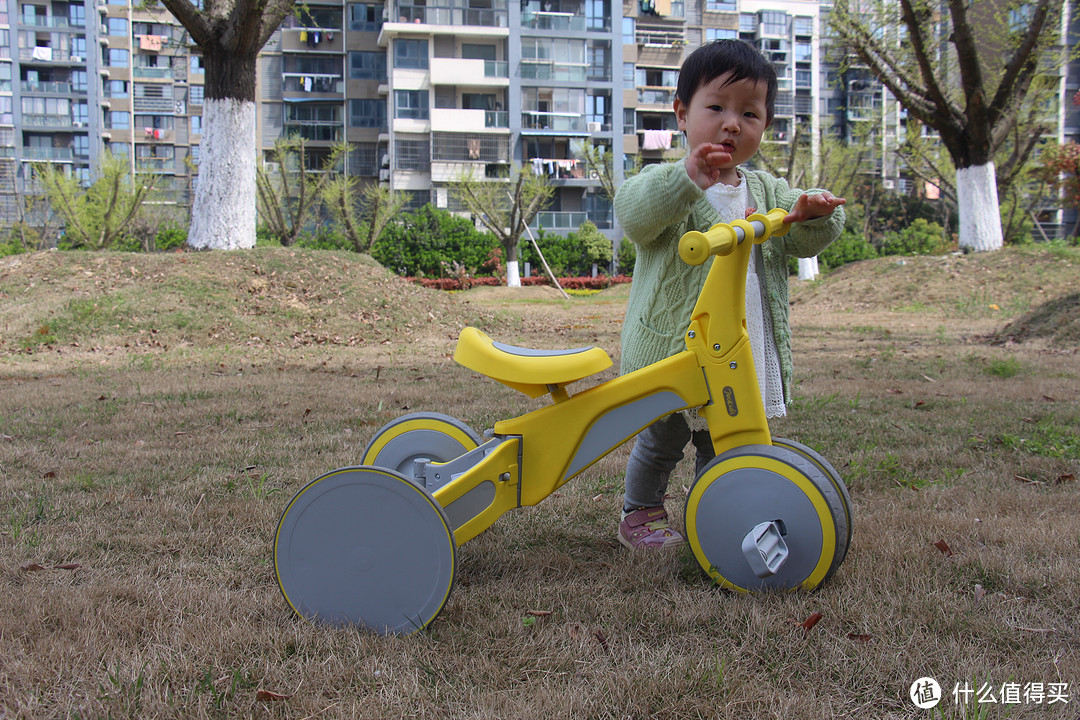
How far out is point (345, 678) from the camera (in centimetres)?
167

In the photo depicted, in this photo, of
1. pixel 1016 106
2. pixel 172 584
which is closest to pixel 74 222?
pixel 1016 106

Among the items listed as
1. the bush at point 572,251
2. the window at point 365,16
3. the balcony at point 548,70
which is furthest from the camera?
the window at point 365,16

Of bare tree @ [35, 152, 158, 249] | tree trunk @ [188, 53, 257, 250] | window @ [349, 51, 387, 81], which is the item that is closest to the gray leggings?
tree trunk @ [188, 53, 257, 250]

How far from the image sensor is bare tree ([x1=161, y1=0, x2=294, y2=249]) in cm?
976

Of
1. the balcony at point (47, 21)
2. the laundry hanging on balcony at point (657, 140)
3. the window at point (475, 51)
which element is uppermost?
the balcony at point (47, 21)

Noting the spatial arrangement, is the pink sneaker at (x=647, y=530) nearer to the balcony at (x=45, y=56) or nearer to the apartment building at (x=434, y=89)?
the apartment building at (x=434, y=89)

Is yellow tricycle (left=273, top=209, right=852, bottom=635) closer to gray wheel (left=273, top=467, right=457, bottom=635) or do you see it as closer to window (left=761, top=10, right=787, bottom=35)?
gray wheel (left=273, top=467, right=457, bottom=635)

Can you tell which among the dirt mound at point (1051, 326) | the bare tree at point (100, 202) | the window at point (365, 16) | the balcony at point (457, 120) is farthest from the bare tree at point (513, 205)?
the dirt mound at point (1051, 326)

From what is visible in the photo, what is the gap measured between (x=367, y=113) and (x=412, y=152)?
5.49 meters

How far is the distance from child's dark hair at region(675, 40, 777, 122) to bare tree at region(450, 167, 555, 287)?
74.3 feet

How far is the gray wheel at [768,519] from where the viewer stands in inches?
76.0

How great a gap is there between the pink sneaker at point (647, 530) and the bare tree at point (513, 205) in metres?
22.6

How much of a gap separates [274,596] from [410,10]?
123ft

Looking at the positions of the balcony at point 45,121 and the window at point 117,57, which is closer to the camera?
the balcony at point 45,121
